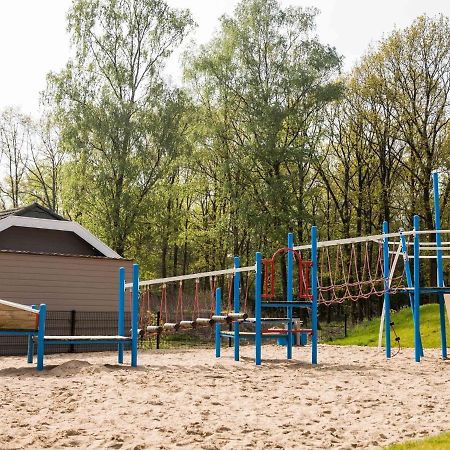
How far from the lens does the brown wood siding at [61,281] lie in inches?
710

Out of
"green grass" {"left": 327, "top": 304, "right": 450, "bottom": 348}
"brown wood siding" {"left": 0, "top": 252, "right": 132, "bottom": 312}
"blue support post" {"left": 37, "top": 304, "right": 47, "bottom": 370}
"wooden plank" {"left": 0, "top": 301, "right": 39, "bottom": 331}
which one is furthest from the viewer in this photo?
"green grass" {"left": 327, "top": 304, "right": 450, "bottom": 348}

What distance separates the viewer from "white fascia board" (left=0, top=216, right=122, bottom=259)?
1944 centimetres

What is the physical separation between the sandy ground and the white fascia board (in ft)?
28.0

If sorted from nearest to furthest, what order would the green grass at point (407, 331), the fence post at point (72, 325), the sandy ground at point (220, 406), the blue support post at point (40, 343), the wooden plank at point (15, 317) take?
the sandy ground at point (220, 406), the blue support post at point (40, 343), the wooden plank at point (15, 317), the green grass at point (407, 331), the fence post at point (72, 325)

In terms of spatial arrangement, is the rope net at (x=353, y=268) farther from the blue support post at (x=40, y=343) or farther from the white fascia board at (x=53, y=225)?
the white fascia board at (x=53, y=225)

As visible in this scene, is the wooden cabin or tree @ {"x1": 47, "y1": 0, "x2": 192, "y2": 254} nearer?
the wooden cabin

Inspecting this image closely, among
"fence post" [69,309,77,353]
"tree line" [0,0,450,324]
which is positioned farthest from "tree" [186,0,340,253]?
"fence post" [69,309,77,353]

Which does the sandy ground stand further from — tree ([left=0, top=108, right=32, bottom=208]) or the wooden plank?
tree ([left=0, top=108, right=32, bottom=208])

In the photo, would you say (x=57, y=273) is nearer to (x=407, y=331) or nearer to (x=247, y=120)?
(x=407, y=331)

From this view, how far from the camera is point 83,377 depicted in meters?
10.2

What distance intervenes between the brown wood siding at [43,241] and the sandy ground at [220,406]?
28.2ft

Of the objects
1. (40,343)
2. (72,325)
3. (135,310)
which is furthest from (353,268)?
(40,343)

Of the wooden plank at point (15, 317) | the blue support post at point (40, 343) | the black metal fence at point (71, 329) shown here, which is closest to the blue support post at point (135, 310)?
the blue support post at point (40, 343)

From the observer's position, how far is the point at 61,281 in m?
19.0
